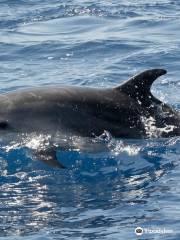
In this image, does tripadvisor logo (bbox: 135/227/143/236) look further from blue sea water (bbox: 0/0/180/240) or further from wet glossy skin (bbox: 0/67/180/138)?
wet glossy skin (bbox: 0/67/180/138)

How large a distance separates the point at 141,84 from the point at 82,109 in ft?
3.51

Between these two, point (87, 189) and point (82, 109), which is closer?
point (87, 189)

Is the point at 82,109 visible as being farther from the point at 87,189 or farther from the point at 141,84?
the point at 87,189

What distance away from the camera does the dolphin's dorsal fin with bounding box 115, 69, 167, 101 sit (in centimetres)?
1188

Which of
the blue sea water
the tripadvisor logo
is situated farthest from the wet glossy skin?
the tripadvisor logo

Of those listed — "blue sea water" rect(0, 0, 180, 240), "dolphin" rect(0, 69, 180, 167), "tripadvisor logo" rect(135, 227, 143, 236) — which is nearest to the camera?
"tripadvisor logo" rect(135, 227, 143, 236)

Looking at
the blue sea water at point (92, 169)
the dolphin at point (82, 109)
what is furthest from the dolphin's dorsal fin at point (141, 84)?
the blue sea water at point (92, 169)

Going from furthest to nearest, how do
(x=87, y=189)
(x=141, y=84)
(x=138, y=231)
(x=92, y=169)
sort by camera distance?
(x=141, y=84), (x=92, y=169), (x=87, y=189), (x=138, y=231)

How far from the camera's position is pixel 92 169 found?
1167 centimetres

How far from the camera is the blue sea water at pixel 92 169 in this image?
9.50 metres

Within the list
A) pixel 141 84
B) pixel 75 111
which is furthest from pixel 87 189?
pixel 141 84

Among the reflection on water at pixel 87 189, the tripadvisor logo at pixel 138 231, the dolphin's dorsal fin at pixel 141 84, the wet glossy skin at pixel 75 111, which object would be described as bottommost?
the reflection on water at pixel 87 189

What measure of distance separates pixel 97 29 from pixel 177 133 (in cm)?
1029

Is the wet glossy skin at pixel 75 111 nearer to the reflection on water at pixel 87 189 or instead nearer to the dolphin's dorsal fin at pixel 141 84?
the dolphin's dorsal fin at pixel 141 84
